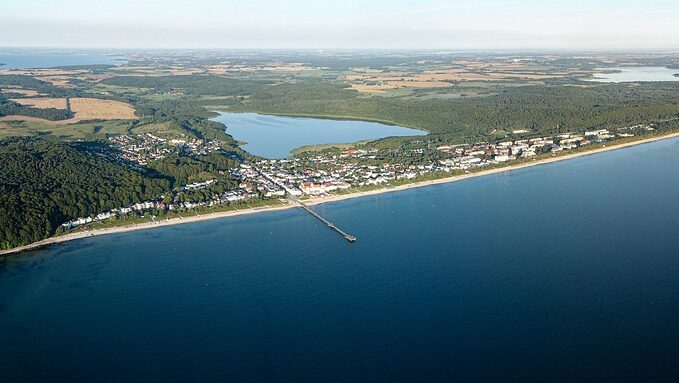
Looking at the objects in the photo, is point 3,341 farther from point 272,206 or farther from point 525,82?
point 525,82

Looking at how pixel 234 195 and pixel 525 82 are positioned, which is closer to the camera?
pixel 234 195

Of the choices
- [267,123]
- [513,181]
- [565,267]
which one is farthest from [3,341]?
[267,123]

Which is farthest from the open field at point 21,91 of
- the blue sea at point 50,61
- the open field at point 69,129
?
the blue sea at point 50,61

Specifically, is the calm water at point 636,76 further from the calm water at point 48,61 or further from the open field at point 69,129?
the calm water at point 48,61

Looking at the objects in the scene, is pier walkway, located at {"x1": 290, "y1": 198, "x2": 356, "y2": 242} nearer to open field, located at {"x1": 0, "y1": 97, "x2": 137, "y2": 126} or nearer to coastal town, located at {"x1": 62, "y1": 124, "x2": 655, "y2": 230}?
coastal town, located at {"x1": 62, "y1": 124, "x2": 655, "y2": 230}

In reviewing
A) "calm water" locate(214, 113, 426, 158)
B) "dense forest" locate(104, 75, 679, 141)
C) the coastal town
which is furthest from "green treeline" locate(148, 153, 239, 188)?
"dense forest" locate(104, 75, 679, 141)

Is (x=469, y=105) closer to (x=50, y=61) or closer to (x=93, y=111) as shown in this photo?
(x=93, y=111)
